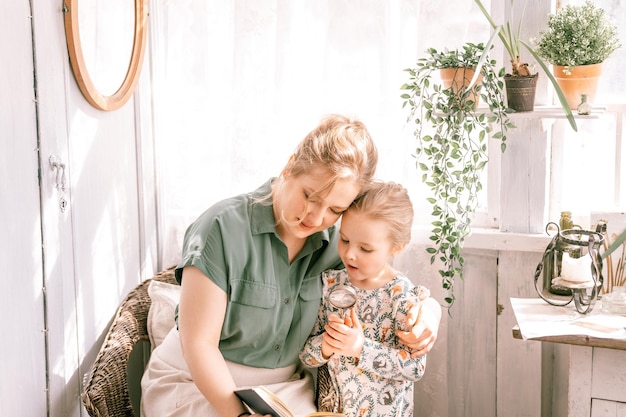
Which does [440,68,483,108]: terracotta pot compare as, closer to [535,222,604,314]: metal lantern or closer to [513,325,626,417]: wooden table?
[535,222,604,314]: metal lantern

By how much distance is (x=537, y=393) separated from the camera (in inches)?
99.1

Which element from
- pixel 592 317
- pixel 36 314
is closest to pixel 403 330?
pixel 592 317

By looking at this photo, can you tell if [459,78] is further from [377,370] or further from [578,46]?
[377,370]

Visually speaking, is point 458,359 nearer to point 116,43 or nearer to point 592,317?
point 592,317

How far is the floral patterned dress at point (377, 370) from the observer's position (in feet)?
6.51

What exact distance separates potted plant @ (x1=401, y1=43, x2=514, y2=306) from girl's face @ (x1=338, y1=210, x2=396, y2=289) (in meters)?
0.44

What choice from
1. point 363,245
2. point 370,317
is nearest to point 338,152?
point 363,245

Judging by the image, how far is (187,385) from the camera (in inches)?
80.2

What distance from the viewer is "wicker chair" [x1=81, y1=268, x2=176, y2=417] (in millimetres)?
2045

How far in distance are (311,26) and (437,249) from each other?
3.11 feet

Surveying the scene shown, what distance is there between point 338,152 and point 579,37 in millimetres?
913

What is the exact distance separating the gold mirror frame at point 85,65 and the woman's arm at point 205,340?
0.76 meters

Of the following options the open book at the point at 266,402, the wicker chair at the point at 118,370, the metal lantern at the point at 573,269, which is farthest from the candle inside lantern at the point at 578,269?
the open book at the point at 266,402

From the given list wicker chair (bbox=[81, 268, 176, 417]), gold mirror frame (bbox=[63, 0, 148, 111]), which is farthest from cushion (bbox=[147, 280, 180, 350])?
gold mirror frame (bbox=[63, 0, 148, 111])
